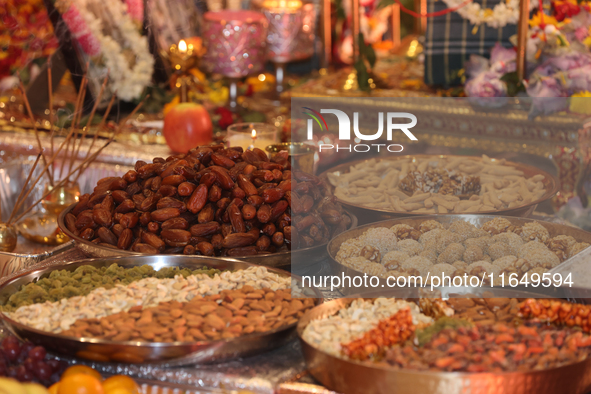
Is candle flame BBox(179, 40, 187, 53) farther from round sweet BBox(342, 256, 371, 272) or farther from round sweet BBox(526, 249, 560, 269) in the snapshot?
round sweet BBox(526, 249, 560, 269)

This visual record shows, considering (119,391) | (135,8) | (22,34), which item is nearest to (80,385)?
(119,391)

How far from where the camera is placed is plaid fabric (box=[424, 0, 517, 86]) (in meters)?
2.20

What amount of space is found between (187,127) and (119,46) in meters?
0.50

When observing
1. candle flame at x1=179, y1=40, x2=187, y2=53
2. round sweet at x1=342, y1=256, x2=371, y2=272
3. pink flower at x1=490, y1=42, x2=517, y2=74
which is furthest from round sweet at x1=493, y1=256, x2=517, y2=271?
candle flame at x1=179, y1=40, x2=187, y2=53

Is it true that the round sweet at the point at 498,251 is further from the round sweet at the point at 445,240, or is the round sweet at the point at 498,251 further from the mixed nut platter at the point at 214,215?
the mixed nut platter at the point at 214,215

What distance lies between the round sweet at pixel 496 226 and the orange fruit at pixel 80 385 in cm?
77

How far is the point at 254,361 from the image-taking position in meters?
0.94

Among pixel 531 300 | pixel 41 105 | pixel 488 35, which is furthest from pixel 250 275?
pixel 41 105

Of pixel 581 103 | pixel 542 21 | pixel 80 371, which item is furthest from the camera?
pixel 542 21

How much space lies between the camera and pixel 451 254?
1.17 meters

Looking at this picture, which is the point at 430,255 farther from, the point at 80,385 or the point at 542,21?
the point at 542,21

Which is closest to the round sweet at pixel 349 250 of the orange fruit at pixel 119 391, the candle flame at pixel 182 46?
the orange fruit at pixel 119 391

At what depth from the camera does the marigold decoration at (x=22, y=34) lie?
2.65 metres

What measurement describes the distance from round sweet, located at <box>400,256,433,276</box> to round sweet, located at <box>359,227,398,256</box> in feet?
0.22
